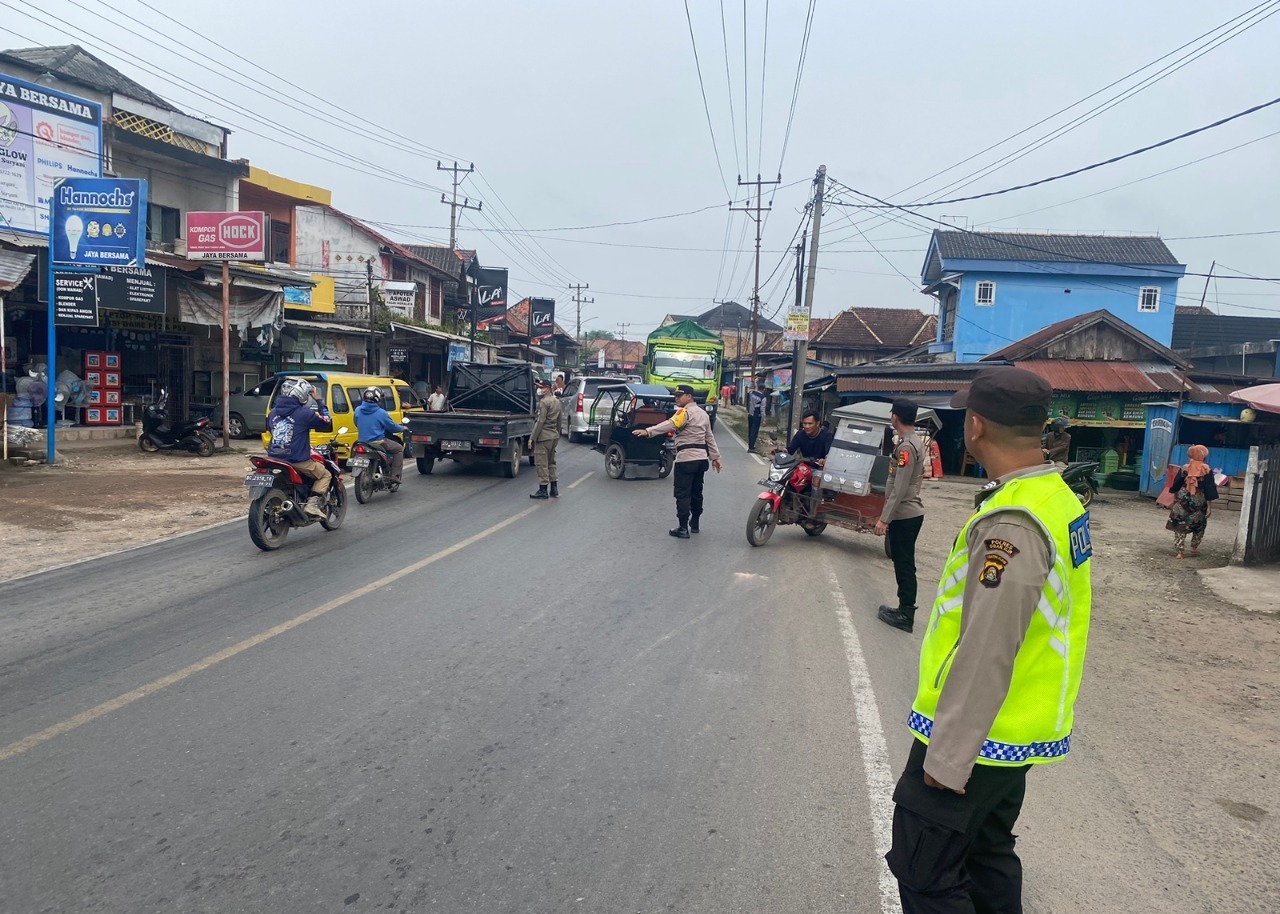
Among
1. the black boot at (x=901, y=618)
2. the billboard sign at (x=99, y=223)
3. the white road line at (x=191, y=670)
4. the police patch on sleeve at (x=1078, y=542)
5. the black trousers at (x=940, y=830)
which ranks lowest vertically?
the white road line at (x=191, y=670)

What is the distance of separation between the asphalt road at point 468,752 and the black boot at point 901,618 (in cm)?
22

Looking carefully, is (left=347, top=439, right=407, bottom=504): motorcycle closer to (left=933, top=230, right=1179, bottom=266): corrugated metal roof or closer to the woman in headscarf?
the woman in headscarf

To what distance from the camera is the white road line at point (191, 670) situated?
4.23m

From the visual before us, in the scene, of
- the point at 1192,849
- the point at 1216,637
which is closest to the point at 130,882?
the point at 1192,849

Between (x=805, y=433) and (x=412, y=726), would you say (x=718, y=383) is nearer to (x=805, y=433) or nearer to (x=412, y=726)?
(x=805, y=433)

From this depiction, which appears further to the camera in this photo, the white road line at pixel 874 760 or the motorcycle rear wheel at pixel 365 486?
the motorcycle rear wheel at pixel 365 486

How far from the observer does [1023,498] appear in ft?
7.43

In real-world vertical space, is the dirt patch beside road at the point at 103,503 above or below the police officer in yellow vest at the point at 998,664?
below

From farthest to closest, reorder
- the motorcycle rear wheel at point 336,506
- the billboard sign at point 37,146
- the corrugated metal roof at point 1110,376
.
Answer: the corrugated metal roof at point 1110,376 < the billboard sign at point 37,146 < the motorcycle rear wheel at point 336,506

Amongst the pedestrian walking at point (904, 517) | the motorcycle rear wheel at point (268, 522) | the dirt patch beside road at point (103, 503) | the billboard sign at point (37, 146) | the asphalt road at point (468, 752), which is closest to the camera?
the asphalt road at point (468, 752)

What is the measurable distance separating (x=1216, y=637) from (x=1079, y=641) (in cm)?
646

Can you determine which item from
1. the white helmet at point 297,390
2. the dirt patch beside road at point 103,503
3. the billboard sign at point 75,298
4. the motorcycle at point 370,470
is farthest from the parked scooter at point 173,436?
the white helmet at point 297,390

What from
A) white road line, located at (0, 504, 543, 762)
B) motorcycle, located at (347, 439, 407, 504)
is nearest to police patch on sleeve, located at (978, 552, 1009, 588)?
white road line, located at (0, 504, 543, 762)

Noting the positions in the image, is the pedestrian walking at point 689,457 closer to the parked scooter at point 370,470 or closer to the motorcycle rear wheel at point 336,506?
the motorcycle rear wheel at point 336,506
